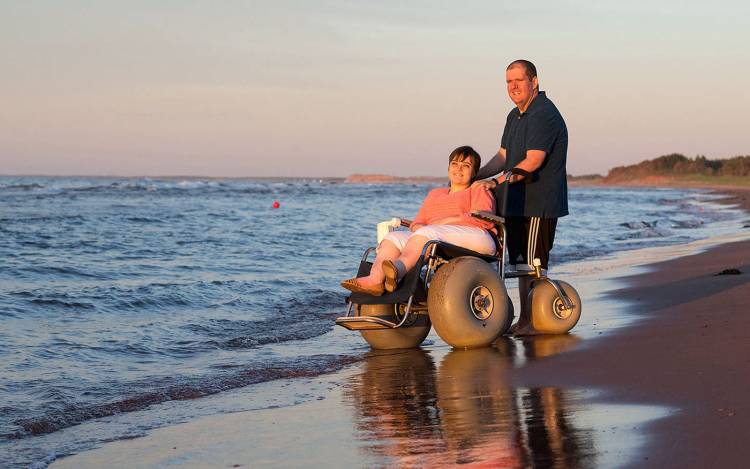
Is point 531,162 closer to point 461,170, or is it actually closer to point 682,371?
point 461,170

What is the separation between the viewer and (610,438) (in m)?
4.23

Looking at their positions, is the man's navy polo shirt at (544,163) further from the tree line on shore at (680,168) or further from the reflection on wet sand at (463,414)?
the tree line on shore at (680,168)

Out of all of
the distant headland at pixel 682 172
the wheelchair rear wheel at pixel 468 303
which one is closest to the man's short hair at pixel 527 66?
the wheelchair rear wheel at pixel 468 303

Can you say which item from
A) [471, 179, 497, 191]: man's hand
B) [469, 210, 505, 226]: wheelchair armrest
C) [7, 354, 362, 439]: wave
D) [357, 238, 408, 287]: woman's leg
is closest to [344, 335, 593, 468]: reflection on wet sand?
[7, 354, 362, 439]: wave

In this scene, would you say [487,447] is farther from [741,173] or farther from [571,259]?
[741,173]

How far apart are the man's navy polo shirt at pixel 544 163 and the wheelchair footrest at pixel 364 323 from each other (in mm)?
1319

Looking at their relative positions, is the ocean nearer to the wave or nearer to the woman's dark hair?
the wave

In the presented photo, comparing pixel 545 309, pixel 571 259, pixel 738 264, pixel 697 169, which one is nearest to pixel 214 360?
pixel 545 309

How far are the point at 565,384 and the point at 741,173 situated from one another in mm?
79680

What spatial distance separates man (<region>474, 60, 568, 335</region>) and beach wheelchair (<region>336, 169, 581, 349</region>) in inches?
6.4

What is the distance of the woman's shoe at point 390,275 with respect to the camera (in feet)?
22.4

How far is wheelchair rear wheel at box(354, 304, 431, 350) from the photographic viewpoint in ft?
24.1

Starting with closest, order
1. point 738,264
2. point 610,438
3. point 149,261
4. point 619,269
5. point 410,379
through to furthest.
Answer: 1. point 610,438
2. point 410,379
3. point 738,264
4. point 619,269
5. point 149,261

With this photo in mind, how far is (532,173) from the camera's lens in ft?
24.9
